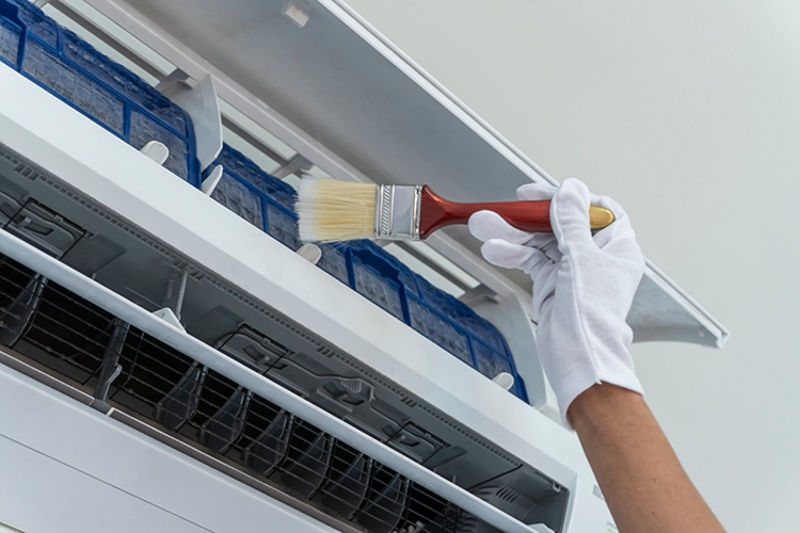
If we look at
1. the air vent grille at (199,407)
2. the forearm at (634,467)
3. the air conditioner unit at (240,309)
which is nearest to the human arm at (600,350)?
the forearm at (634,467)

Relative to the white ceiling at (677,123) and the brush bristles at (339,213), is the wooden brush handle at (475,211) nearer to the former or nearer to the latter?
the brush bristles at (339,213)

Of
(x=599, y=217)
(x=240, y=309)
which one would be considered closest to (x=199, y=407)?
(x=240, y=309)

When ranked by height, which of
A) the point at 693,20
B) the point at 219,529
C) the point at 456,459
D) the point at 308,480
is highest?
the point at 693,20

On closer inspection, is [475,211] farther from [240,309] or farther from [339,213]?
[240,309]

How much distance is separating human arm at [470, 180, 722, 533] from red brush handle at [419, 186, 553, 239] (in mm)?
19

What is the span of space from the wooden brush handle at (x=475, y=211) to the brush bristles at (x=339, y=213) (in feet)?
0.24

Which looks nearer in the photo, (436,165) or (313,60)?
(313,60)

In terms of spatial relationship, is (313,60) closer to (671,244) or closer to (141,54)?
(141,54)

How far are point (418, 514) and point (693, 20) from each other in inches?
44.2

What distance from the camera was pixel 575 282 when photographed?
3.69 feet

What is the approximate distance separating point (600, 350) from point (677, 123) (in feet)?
2.95

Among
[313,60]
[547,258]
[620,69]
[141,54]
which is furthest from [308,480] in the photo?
[620,69]

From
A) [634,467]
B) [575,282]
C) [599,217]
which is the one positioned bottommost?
[634,467]

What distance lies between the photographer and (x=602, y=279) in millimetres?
1141
